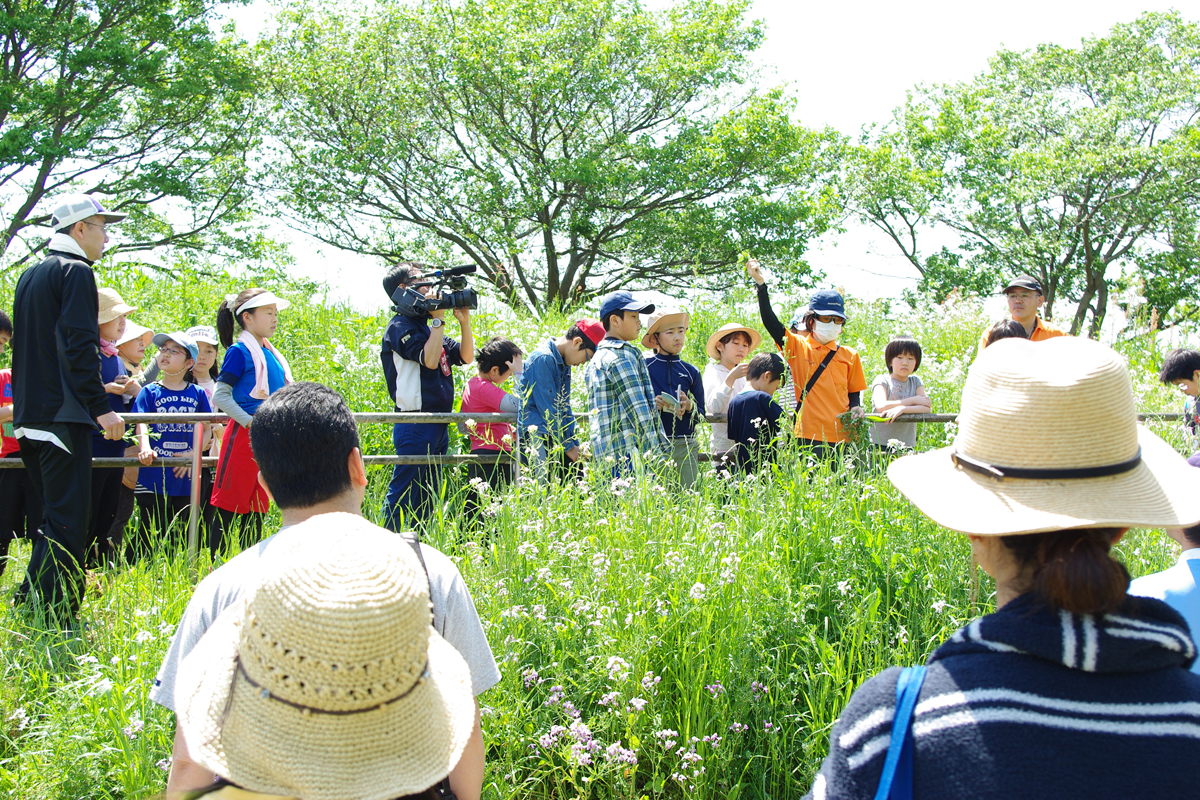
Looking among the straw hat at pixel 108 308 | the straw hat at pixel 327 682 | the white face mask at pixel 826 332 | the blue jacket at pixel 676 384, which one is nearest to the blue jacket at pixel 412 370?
the blue jacket at pixel 676 384

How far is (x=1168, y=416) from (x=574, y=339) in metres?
4.22

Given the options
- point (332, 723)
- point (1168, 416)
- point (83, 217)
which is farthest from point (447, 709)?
point (1168, 416)

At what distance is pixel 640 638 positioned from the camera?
2.97 meters

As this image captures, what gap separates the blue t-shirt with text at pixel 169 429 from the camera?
5371mm

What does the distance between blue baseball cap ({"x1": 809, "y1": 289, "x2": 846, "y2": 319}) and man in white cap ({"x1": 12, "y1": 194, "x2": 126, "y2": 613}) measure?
447cm

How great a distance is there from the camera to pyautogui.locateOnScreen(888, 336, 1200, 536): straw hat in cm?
126

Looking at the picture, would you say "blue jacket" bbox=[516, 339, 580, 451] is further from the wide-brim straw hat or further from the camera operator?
the wide-brim straw hat

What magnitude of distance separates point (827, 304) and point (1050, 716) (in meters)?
5.39

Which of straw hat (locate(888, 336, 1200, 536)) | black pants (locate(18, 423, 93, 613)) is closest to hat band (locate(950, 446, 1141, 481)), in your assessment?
straw hat (locate(888, 336, 1200, 536))

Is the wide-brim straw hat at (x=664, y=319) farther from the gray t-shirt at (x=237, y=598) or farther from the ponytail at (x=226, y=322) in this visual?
the gray t-shirt at (x=237, y=598)

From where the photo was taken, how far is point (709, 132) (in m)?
23.9

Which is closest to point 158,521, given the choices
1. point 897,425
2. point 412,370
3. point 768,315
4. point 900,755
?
point 412,370

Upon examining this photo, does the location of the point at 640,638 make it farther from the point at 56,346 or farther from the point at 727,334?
the point at 727,334

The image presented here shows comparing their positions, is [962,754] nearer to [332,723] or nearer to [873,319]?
[332,723]
